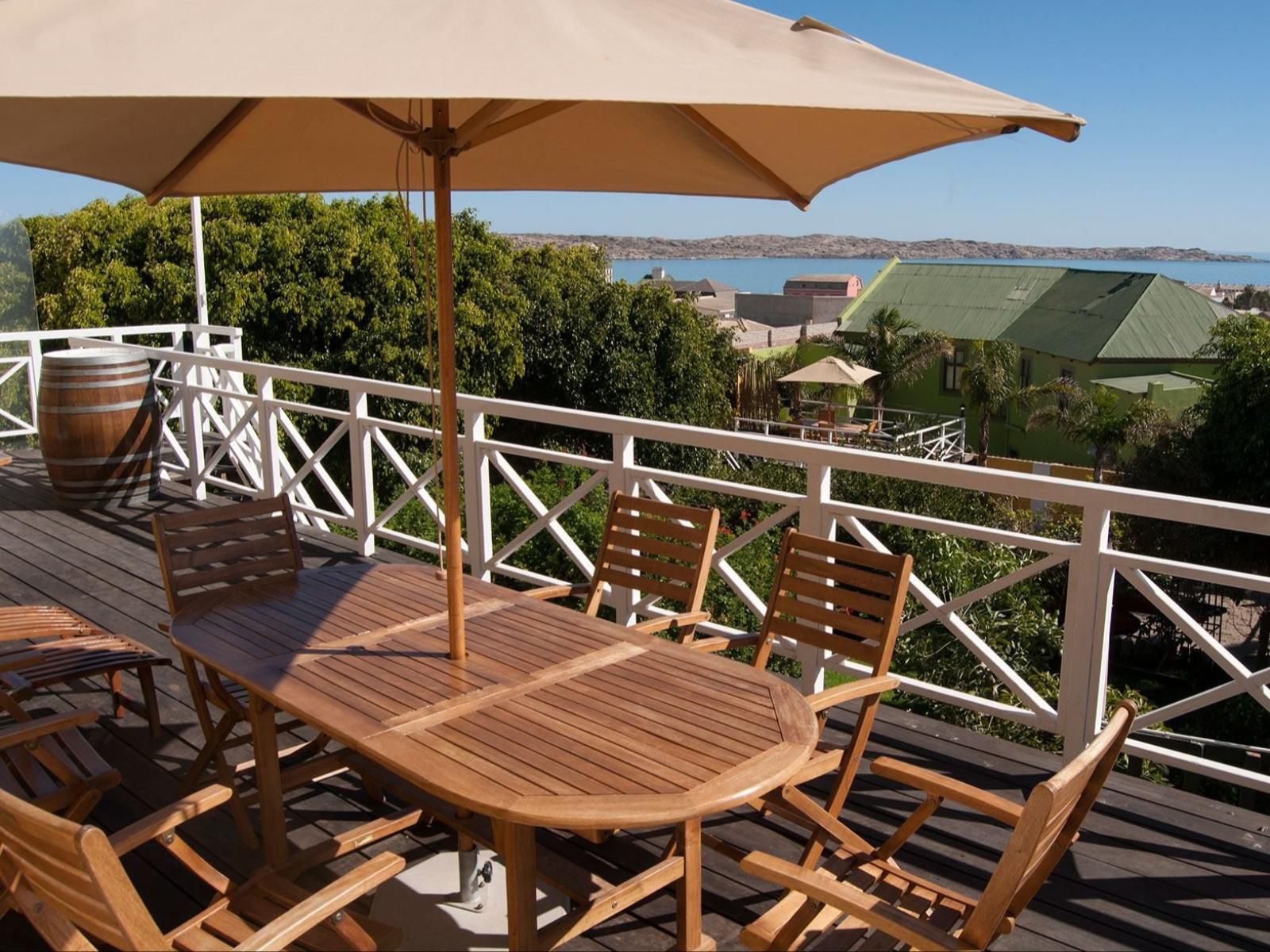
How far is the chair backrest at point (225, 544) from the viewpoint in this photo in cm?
320

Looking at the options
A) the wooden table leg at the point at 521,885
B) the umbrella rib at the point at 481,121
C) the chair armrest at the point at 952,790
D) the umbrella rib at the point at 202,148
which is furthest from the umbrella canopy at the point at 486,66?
the wooden table leg at the point at 521,885

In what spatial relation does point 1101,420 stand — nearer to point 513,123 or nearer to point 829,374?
point 829,374

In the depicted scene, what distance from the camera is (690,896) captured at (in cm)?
233

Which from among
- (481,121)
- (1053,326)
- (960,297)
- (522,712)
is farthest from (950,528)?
(960,297)

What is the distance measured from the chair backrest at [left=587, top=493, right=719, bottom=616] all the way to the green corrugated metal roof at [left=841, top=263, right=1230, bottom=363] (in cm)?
5148

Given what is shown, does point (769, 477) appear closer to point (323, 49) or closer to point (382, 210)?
point (382, 210)

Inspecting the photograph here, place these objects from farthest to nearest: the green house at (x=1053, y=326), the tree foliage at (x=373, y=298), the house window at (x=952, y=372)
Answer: the house window at (x=952, y=372) < the green house at (x=1053, y=326) < the tree foliage at (x=373, y=298)

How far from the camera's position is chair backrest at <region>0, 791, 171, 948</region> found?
151 centimetres

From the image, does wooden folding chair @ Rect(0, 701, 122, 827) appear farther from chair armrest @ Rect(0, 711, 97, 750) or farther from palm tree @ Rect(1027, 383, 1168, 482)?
palm tree @ Rect(1027, 383, 1168, 482)

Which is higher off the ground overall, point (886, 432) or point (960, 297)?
point (960, 297)

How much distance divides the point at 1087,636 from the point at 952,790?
55.7 inches

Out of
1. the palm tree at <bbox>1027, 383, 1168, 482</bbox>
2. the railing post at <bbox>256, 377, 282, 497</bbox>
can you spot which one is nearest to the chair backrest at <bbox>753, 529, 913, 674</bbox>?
the railing post at <bbox>256, 377, 282, 497</bbox>

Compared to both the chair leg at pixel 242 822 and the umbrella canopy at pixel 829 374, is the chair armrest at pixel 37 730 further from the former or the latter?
the umbrella canopy at pixel 829 374

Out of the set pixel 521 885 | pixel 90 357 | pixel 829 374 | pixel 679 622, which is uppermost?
pixel 90 357
